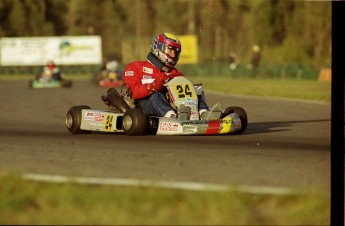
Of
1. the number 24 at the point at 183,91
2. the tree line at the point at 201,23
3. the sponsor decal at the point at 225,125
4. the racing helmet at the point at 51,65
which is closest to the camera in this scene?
the sponsor decal at the point at 225,125

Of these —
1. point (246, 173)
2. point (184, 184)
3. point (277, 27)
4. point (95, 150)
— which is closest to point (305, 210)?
point (184, 184)

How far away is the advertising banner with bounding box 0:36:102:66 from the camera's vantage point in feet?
192

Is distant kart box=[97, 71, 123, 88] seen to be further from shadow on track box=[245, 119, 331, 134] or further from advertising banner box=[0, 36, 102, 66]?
advertising banner box=[0, 36, 102, 66]

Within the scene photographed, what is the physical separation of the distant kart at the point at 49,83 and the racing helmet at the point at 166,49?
17884 mm

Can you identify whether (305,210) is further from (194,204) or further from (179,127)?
(179,127)

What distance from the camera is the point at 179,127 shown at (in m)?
9.94

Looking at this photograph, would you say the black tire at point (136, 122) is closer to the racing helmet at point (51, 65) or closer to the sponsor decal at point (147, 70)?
the sponsor decal at point (147, 70)

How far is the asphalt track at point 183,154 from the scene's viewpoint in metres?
6.51

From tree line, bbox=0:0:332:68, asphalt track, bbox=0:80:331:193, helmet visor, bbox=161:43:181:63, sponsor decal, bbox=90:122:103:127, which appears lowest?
asphalt track, bbox=0:80:331:193

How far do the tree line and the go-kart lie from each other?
1293 inches

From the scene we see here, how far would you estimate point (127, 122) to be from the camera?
1012 centimetres

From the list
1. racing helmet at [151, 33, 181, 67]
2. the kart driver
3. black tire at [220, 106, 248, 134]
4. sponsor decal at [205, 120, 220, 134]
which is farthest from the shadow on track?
racing helmet at [151, 33, 181, 67]

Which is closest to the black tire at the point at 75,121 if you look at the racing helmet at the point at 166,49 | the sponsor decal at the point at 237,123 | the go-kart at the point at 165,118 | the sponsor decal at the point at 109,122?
the go-kart at the point at 165,118

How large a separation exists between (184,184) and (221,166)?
4.08ft
